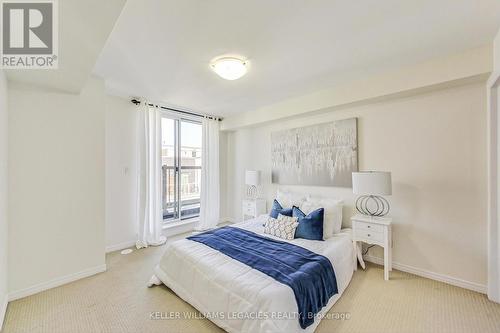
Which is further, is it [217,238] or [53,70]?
[217,238]

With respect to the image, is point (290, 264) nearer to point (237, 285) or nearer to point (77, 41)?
point (237, 285)

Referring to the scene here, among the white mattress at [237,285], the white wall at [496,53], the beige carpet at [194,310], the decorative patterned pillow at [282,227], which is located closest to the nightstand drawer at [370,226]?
the white mattress at [237,285]

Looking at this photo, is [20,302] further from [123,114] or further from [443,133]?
[443,133]

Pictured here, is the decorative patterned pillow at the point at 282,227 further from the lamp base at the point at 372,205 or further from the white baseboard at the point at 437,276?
the white baseboard at the point at 437,276

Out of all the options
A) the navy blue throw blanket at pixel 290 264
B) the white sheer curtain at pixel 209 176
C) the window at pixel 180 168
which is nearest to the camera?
the navy blue throw blanket at pixel 290 264

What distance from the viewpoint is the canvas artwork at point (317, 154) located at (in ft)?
10.4

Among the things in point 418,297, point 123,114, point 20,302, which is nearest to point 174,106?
point 123,114

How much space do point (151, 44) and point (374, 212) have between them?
133 inches

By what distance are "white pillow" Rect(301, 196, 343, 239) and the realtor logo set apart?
3103 mm

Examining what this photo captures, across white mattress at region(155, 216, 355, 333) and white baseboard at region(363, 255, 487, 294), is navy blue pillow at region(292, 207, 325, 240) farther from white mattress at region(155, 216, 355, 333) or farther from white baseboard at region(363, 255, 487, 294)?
white baseboard at region(363, 255, 487, 294)

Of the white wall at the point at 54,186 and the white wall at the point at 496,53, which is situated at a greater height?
the white wall at the point at 496,53

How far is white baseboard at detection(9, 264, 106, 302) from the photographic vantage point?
7.15 feet

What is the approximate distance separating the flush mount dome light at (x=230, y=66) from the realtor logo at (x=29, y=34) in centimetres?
130

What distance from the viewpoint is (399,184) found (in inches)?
109
